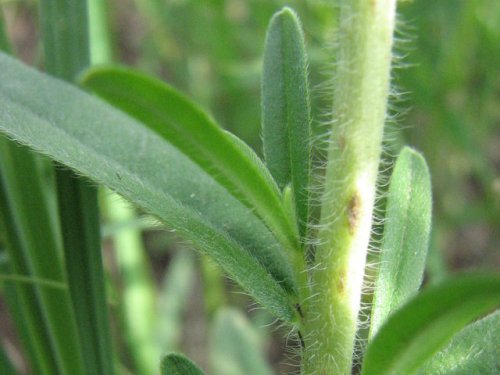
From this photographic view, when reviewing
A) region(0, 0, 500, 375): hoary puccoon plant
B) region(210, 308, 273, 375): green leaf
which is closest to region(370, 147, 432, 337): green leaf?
region(0, 0, 500, 375): hoary puccoon plant

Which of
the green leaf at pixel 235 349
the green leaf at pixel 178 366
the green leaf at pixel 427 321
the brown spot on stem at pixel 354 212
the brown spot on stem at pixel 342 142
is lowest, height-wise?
the green leaf at pixel 235 349

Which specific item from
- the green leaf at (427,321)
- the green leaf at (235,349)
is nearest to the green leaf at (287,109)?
the green leaf at (427,321)

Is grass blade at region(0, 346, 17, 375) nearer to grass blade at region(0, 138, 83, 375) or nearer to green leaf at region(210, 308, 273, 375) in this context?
grass blade at region(0, 138, 83, 375)

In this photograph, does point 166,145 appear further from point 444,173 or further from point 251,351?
point 444,173

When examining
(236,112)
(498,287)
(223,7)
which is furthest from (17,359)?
(498,287)

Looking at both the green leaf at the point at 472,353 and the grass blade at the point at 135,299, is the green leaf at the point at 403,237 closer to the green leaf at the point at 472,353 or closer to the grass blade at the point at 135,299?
the green leaf at the point at 472,353

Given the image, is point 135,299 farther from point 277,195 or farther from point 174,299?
point 277,195

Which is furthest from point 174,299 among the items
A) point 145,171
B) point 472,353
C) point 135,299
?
point 472,353
